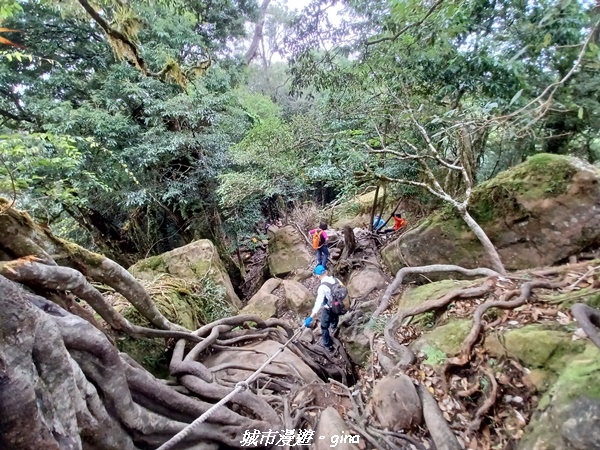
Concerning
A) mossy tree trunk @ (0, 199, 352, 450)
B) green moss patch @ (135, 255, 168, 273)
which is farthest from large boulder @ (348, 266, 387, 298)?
green moss patch @ (135, 255, 168, 273)

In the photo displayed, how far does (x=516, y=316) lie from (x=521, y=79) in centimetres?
427

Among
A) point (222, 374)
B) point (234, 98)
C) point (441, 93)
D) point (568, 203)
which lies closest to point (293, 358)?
point (222, 374)

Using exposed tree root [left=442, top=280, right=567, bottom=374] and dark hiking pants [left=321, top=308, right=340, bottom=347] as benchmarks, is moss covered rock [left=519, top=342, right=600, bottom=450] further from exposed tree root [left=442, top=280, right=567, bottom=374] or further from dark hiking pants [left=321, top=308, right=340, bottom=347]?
dark hiking pants [left=321, top=308, right=340, bottom=347]

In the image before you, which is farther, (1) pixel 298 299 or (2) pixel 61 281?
(1) pixel 298 299

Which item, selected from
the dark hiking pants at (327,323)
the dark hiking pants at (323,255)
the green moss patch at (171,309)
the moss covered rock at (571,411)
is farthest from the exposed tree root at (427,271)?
the dark hiking pants at (323,255)

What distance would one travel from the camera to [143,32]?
8.01 metres

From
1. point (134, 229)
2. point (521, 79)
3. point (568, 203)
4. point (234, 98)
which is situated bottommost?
point (568, 203)

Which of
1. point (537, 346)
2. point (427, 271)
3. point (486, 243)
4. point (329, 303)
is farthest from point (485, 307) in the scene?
point (329, 303)

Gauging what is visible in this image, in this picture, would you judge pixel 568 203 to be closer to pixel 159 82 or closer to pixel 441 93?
pixel 441 93

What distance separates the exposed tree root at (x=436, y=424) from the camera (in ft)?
7.43

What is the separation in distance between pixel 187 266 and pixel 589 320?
612cm

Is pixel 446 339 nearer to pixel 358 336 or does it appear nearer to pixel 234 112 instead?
pixel 358 336

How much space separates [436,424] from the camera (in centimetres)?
239

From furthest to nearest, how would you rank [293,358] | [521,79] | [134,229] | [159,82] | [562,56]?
[134,229] → [159,82] → [521,79] → [562,56] → [293,358]
